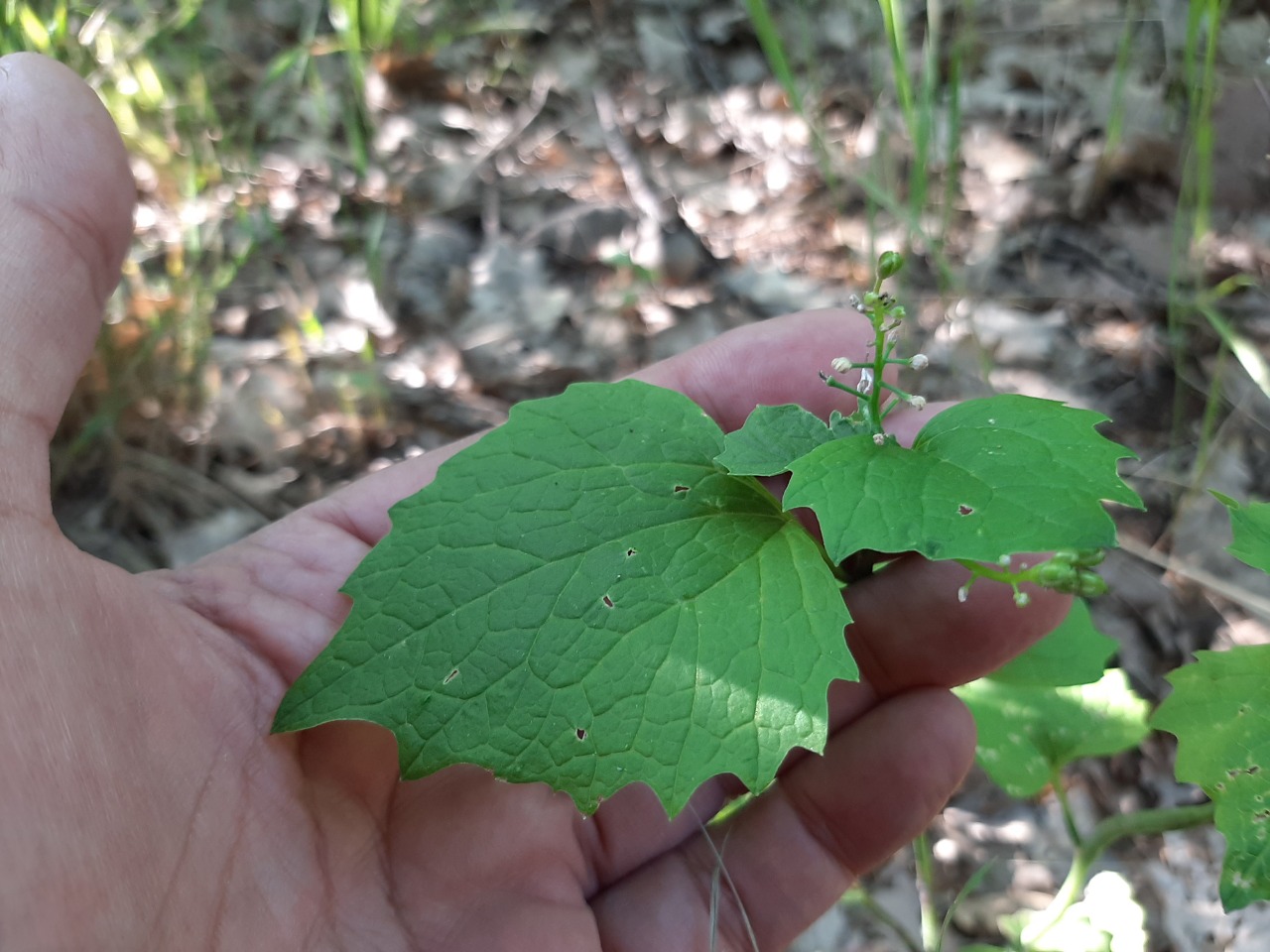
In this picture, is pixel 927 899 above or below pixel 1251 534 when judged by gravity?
below

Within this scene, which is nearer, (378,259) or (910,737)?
(910,737)

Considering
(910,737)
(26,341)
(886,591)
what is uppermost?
(26,341)

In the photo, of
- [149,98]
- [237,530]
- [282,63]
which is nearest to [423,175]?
[282,63]

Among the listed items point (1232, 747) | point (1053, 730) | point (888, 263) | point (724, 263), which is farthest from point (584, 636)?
point (724, 263)

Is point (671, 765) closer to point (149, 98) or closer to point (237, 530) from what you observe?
point (237, 530)

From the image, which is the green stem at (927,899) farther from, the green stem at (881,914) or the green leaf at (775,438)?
the green leaf at (775,438)

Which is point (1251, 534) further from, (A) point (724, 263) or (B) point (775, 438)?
(A) point (724, 263)
